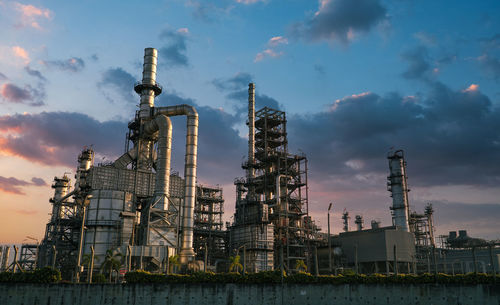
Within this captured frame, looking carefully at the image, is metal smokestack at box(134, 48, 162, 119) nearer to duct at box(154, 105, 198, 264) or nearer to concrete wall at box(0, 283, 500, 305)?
duct at box(154, 105, 198, 264)

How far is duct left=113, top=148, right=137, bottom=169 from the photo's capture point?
75.8 m

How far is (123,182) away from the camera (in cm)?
7406

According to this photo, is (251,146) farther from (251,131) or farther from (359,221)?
(359,221)

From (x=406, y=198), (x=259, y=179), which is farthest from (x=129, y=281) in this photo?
(x=406, y=198)

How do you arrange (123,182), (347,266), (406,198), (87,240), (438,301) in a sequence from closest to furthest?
1. (438,301)
2. (87,240)
3. (123,182)
4. (347,266)
5. (406,198)

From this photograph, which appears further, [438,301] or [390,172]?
[390,172]

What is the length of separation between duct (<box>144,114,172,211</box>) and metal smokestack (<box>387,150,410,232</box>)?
60181 mm

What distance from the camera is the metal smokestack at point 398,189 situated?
99.9 m

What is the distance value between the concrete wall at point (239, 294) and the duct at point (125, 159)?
34.8 m

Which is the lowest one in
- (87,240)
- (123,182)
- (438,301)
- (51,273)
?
(438,301)

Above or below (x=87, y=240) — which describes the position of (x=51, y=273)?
below

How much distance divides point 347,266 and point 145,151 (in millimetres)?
47809

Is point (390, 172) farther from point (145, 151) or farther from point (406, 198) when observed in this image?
point (145, 151)

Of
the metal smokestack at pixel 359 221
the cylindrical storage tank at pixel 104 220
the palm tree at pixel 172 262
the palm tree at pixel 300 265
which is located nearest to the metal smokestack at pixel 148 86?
the cylindrical storage tank at pixel 104 220
